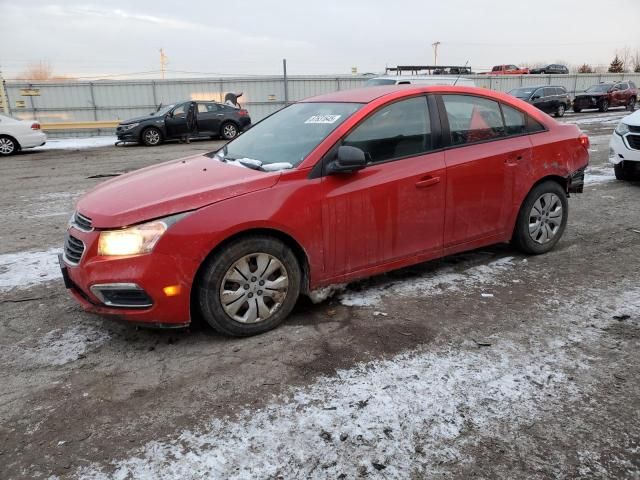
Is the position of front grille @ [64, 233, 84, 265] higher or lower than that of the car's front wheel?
lower

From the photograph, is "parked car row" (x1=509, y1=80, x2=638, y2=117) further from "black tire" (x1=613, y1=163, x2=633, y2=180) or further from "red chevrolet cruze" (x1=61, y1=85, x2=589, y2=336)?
"red chevrolet cruze" (x1=61, y1=85, x2=589, y2=336)

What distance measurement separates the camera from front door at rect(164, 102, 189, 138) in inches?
708

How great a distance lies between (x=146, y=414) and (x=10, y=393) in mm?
890

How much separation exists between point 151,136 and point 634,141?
1471 cm

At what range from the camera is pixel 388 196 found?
381cm

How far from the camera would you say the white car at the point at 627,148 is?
796 cm

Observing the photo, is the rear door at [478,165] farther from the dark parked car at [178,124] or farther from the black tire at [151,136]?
the black tire at [151,136]

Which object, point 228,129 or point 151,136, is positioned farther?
point 228,129

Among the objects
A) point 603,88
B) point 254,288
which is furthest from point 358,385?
point 603,88

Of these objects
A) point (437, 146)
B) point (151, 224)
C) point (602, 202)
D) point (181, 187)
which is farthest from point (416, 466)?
point (602, 202)

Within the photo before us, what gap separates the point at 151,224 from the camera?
3.12 meters

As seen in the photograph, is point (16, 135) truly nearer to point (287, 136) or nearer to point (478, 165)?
point (287, 136)

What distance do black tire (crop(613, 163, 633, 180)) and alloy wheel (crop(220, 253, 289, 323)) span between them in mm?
7332

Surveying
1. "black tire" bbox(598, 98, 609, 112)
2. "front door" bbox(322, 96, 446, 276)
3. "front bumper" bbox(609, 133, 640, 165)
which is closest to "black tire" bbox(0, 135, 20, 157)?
"front door" bbox(322, 96, 446, 276)
